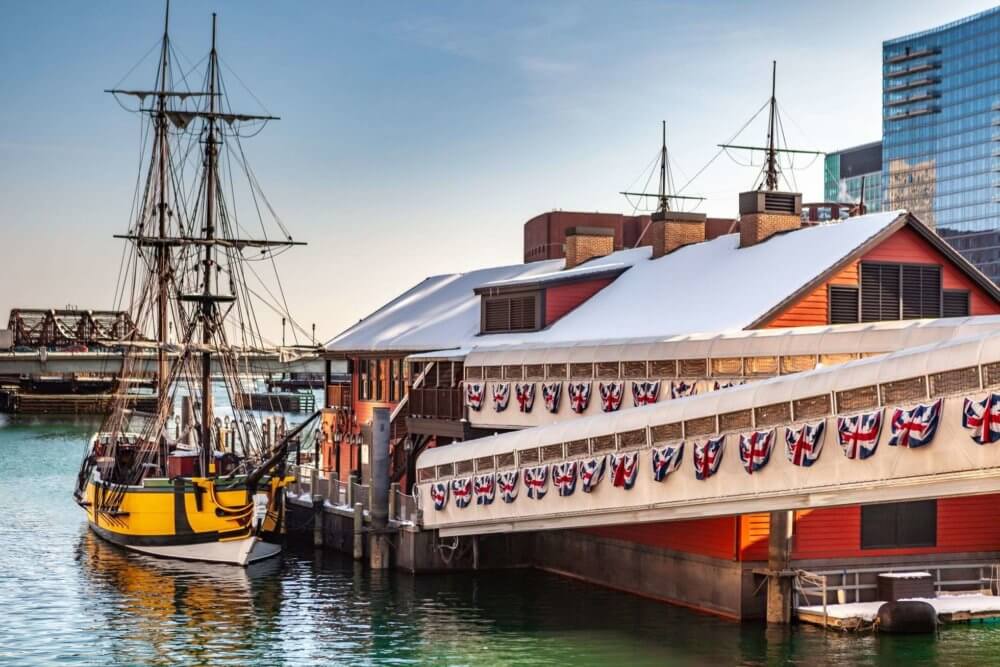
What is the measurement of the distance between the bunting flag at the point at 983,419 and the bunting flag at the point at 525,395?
69.4 ft

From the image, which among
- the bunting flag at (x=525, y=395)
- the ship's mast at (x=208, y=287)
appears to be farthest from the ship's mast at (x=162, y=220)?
the bunting flag at (x=525, y=395)

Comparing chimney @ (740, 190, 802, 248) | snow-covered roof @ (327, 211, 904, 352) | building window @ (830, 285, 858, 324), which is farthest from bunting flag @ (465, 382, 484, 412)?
building window @ (830, 285, 858, 324)

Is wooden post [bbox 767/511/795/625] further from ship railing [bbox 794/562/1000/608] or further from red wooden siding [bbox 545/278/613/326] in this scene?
red wooden siding [bbox 545/278/613/326]

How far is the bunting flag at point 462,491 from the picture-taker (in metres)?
42.2

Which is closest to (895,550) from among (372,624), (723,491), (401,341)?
(723,491)

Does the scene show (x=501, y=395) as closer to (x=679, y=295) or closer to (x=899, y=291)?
(x=679, y=295)

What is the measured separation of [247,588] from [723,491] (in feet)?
65.6

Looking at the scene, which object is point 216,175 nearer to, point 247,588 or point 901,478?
point 247,588

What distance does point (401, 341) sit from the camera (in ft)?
196

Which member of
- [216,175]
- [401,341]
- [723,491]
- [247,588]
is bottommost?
[247,588]

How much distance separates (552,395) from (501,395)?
294 centimetres

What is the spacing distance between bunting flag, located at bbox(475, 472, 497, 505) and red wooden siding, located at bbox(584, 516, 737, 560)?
4.37 metres

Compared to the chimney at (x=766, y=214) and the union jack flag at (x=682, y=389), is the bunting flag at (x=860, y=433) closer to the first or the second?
the union jack flag at (x=682, y=389)

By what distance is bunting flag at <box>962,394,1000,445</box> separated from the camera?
24.1 metres
